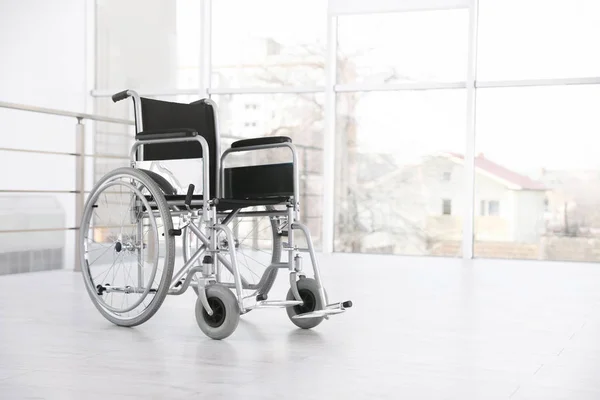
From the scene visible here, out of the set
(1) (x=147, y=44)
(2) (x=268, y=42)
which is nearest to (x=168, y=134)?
(2) (x=268, y=42)

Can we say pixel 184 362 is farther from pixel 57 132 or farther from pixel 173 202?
pixel 57 132

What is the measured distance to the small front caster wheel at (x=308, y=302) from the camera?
239 cm

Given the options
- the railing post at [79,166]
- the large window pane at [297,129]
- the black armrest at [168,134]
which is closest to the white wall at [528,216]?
the large window pane at [297,129]

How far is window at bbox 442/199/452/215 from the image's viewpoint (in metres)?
6.07

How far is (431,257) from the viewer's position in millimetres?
5934

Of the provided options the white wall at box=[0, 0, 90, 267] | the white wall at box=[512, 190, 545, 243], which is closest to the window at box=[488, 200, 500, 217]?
the white wall at box=[512, 190, 545, 243]

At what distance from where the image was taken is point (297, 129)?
651cm

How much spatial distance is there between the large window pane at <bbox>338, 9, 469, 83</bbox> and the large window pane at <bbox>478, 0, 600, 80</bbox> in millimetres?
180

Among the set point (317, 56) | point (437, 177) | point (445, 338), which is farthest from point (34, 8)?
point (445, 338)

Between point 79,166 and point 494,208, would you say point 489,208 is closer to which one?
point 494,208

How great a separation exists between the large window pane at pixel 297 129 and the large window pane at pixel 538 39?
1.31 m

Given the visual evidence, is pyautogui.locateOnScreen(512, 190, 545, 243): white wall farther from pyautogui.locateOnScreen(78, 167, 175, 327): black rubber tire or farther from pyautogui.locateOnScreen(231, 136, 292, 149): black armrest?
pyautogui.locateOnScreen(78, 167, 175, 327): black rubber tire

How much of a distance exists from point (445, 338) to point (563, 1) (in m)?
4.18

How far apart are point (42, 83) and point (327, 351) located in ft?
18.3
